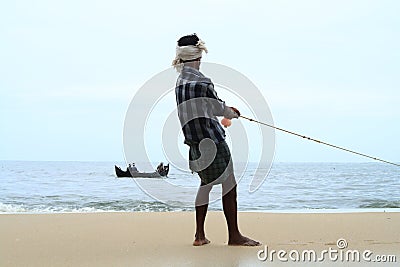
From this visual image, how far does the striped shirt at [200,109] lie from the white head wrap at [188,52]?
0.14 metres

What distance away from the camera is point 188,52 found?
3.28 m

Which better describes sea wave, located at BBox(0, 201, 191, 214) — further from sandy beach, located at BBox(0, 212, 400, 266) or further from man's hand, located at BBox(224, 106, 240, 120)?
man's hand, located at BBox(224, 106, 240, 120)

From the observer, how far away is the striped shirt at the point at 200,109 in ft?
10.4

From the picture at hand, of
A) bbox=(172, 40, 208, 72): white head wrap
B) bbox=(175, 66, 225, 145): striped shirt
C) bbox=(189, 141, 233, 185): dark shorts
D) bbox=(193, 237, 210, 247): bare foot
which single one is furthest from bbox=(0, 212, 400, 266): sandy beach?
bbox=(172, 40, 208, 72): white head wrap

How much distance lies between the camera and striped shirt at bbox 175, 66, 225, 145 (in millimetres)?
3184

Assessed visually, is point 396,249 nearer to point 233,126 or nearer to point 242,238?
point 242,238

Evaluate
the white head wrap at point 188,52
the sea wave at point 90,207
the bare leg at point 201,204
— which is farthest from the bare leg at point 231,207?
the sea wave at point 90,207

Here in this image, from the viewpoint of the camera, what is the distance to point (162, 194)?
5.13 metres

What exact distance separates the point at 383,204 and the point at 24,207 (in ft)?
17.2

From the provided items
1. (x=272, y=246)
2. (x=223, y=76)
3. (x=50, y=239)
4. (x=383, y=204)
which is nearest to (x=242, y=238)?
(x=272, y=246)

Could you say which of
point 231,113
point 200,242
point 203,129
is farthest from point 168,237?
point 231,113

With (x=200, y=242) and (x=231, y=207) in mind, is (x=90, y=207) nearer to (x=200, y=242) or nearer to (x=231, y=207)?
(x=200, y=242)

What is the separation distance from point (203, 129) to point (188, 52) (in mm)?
494

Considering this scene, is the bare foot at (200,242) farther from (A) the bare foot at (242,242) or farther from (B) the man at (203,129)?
(A) the bare foot at (242,242)
